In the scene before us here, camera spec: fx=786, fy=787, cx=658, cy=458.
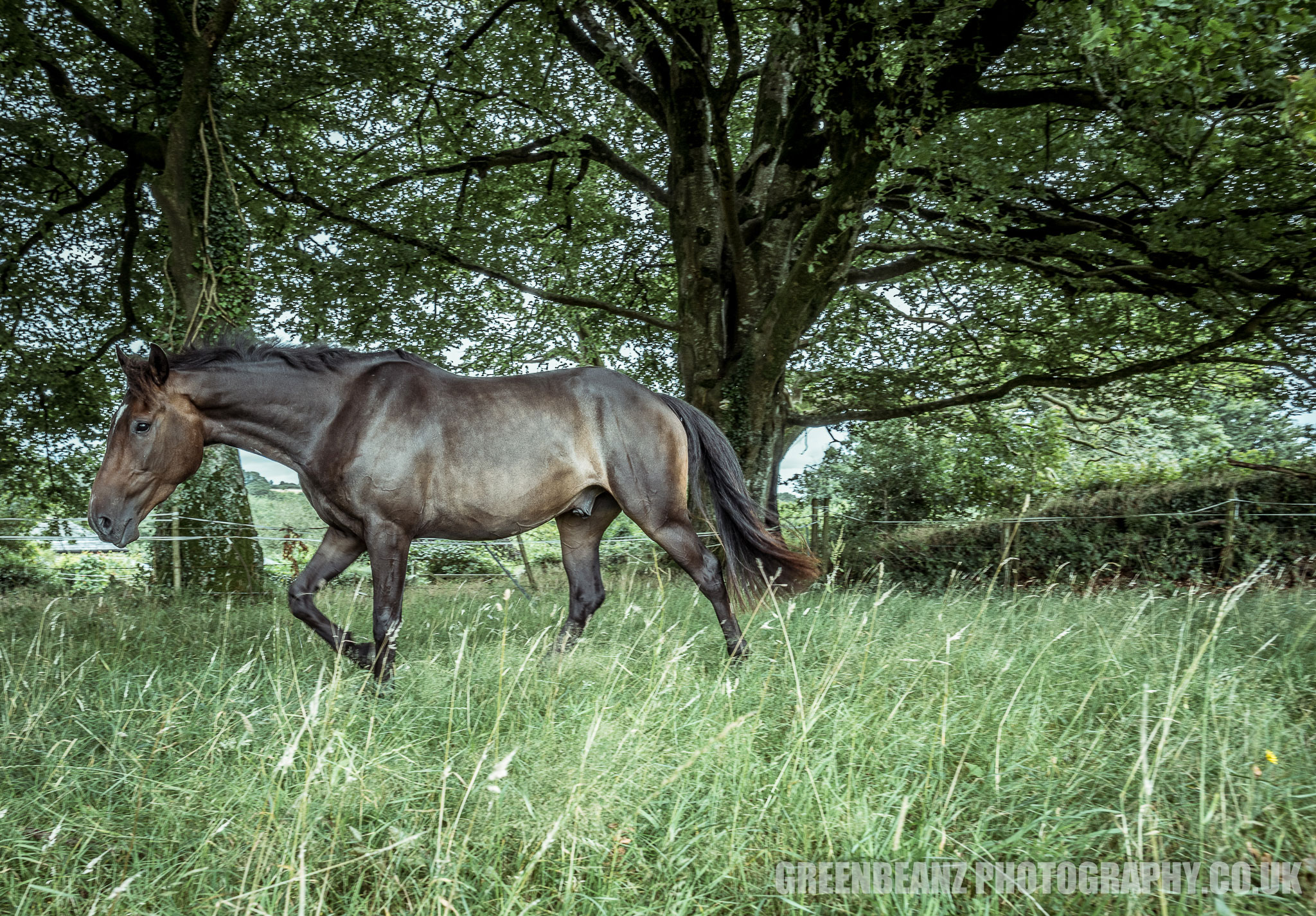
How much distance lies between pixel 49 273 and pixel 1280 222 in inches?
603

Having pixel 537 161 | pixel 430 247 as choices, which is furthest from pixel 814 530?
pixel 430 247

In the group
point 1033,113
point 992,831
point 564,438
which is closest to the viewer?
point 992,831

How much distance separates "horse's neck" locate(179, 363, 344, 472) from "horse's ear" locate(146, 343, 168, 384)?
22cm

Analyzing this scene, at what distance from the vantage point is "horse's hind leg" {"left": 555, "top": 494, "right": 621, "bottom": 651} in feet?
18.3

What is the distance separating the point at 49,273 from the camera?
11.1 metres

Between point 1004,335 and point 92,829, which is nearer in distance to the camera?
point 92,829

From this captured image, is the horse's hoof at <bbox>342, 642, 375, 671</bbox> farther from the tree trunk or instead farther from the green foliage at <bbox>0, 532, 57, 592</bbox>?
the green foliage at <bbox>0, 532, 57, 592</bbox>

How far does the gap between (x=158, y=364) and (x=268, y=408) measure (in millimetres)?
596

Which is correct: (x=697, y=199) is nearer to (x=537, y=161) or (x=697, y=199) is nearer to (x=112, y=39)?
(x=537, y=161)

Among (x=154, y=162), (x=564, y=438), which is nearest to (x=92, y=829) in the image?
(x=564, y=438)

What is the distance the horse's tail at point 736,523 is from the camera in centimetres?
543

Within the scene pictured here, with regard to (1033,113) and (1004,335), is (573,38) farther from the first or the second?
(1004,335)

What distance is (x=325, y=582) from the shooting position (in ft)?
16.0

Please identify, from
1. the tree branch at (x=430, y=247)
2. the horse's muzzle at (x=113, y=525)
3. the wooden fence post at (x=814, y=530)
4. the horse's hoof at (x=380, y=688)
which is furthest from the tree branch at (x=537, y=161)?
the horse's hoof at (x=380, y=688)
